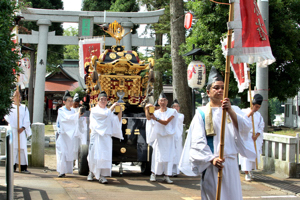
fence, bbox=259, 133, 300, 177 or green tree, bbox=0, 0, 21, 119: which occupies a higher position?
green tree, bbox=0, 0, 21, 119

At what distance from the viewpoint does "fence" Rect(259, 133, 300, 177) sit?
9.65 meters

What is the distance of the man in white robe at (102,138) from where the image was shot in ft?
28.6

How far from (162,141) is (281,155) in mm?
3208

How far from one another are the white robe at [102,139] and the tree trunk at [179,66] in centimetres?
654

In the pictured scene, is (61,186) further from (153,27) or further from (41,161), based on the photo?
(153,27)

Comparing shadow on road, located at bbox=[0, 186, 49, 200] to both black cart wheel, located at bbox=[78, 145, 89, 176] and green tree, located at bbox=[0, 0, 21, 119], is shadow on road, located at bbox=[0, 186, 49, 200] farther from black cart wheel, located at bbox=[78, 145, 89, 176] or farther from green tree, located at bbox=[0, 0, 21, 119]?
black cart wheel, located at bbox=[78, 145, 89, 176]

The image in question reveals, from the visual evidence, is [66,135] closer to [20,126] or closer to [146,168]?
[20,126]

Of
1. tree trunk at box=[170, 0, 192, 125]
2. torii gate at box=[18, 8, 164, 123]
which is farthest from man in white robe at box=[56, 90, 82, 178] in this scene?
torii gate at box=[18, 8, 164, 123]

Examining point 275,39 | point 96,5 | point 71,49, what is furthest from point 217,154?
point 71,49

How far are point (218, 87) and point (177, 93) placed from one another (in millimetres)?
10452

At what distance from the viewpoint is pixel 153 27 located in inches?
933

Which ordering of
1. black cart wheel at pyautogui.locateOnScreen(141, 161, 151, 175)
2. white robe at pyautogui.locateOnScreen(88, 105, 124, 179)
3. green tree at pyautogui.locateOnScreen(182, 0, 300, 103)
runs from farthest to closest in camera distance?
1. green tree at pyautogui.locateOnScreen(182, 0, 300, 103)
2. black cart wheel at pyautogui.locateOnScreen(141, 161, 151, 175)
3. white robe at pyautogui.locateOnScreen(88, 105, 124, 179)

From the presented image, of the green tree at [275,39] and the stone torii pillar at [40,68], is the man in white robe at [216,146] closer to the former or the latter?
the green tree at [275,39]

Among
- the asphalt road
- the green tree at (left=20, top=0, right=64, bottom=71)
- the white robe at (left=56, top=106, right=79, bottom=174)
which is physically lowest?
the asphalt road
